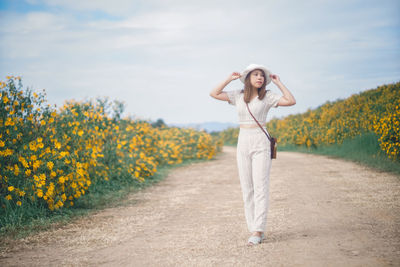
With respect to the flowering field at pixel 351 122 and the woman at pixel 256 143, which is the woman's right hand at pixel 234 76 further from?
the flowering field at pixel 351 122

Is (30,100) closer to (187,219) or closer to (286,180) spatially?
(187,219)

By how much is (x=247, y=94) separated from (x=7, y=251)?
3383 mm

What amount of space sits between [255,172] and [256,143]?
0.34 metres

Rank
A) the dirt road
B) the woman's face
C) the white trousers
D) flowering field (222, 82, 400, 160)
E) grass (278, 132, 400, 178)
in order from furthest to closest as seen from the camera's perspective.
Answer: flowering field (222, 82, 400, 160) < grass (278, 132, 400, 178) < the woman's face < the white trousers < the dirt road

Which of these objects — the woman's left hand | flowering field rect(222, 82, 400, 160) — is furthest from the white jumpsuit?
flowering field rect(222, 82, 400, 160)

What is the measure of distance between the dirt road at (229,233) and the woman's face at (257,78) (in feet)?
6.05

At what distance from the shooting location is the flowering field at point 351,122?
10158mm

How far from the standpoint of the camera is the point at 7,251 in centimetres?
415

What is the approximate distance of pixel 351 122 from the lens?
15531mm

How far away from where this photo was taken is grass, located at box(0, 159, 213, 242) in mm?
5016

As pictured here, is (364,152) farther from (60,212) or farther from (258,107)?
(60,212)

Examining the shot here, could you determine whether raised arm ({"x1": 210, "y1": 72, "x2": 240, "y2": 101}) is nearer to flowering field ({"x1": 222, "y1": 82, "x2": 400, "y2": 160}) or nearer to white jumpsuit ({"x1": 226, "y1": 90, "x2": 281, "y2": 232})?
white jumpsuit ({"x1": 226, "y1": 90, "x2": 281, "y2": 232})

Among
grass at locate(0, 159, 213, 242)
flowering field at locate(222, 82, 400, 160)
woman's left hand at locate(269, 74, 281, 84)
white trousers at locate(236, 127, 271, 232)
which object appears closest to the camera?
white trousers at locate(236, 127, 271, 232)

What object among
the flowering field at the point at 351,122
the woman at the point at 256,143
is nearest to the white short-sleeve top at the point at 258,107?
the woman at the point at 256,143
